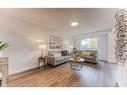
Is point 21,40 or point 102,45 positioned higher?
point 21,40

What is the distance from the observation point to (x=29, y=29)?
13.9 ft

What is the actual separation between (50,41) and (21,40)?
1.93 metres

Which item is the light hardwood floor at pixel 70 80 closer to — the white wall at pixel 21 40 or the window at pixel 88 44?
the white wall at pixel 21 40

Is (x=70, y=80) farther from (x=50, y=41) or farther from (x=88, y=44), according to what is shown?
(x=88, y=44)

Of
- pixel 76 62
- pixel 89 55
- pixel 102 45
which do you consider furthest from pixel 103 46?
pixel 76 62

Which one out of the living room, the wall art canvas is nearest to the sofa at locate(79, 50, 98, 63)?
the living room

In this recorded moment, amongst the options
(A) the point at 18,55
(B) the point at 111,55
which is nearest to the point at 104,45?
(B) the point at 111,55

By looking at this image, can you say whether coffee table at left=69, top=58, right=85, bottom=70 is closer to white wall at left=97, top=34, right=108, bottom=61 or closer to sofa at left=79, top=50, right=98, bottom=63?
sofa at left=79, top=50, right=98, bottom=63

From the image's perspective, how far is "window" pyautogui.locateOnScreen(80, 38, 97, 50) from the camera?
547 centimetres

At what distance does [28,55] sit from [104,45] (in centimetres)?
497

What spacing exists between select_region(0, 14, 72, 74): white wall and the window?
235 centimetres

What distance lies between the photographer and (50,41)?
218 inches
